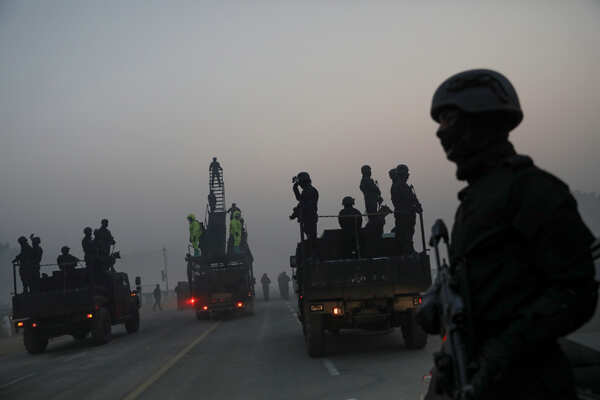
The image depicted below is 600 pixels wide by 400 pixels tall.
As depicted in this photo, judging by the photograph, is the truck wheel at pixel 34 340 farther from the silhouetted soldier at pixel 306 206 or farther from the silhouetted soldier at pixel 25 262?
the silhouetted soldier at pixel 306 206

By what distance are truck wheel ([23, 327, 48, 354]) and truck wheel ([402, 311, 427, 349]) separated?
453 inches

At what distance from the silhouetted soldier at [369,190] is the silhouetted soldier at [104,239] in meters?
9.56

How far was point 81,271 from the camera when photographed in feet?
57.8

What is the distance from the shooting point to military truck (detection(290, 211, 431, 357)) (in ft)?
32.8

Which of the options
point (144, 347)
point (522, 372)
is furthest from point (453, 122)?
point (144, 347)

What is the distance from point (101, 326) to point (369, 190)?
31.1 feet

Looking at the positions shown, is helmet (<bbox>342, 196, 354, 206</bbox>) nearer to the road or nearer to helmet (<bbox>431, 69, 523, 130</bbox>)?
the road

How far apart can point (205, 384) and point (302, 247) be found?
363cm

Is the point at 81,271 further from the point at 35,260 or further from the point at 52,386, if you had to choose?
the point at 52,386

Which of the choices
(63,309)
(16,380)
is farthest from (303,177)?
(63,309)

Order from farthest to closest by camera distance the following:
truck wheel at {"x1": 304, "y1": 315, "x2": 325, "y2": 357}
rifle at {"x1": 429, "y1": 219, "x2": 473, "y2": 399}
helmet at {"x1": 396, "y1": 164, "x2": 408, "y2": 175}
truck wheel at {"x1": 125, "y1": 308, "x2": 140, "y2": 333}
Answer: truck wheel at {"x1": 125, "y1": 308, "x2": 140, "y2": 333} < helmet at {"x1": 396, "y1": 164, "x2": 408, "y2": 175} < truck wheel at {"x1": 304, "y1": 315, "x2": 325, "y2": 357} < rifle at {"x1": 429, "y1": 219, "x2": 473, "y2": 399}

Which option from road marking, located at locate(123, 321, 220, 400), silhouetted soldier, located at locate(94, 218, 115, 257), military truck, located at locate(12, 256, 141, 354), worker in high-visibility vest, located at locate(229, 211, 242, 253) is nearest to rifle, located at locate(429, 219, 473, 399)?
road marking, located at locate(123, 321, 220, 400)

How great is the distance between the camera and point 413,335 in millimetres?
10141

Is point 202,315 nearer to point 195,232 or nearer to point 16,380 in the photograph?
point 195,232
